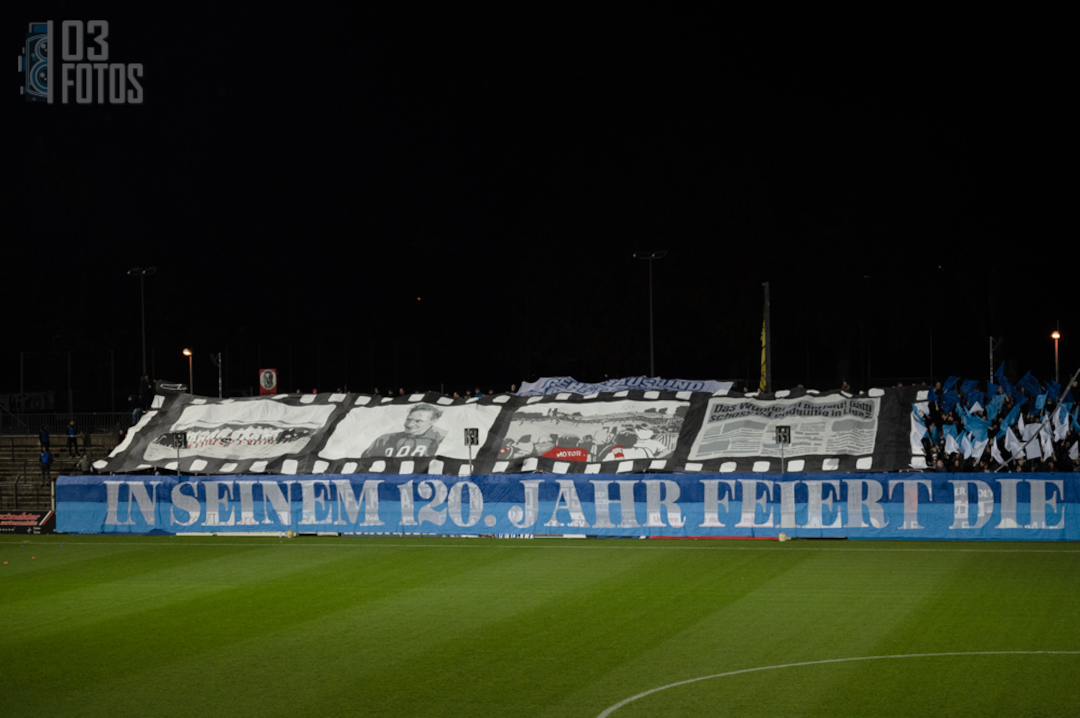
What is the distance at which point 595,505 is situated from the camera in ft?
75.3

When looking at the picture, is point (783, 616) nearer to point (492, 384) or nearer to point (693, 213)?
point (693, 213)

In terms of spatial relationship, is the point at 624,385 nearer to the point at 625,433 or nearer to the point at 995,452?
the point at 625,433

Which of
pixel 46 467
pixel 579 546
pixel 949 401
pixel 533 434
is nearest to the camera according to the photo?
pixel 579 546

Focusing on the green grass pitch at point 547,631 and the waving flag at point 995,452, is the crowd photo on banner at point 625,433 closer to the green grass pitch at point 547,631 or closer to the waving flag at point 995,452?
the waving flag at point 995,452

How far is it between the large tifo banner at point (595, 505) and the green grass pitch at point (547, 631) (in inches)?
28.4

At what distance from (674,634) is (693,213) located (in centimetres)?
4987

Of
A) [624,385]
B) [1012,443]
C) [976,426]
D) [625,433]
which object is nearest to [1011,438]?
[1012,443]

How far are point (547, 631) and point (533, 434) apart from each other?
13.1 meters

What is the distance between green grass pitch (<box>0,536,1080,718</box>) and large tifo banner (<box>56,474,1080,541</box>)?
2.36 ft

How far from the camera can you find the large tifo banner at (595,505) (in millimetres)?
20922

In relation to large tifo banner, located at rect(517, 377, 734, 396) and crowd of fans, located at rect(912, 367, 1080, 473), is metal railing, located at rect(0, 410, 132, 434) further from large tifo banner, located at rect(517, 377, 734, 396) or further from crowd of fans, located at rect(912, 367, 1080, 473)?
crowd of fans, located at rect(912, 367, 1080, 473)

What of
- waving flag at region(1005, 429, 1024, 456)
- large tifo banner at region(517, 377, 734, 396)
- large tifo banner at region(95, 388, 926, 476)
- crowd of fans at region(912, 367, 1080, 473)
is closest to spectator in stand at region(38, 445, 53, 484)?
large tifo banner at region(95, 388, 926, 476)

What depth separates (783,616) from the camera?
14.1m

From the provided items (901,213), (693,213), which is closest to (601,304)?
(693,213)
